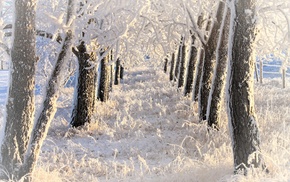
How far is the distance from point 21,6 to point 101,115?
8001mm

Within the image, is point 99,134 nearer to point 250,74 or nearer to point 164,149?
point 164,149

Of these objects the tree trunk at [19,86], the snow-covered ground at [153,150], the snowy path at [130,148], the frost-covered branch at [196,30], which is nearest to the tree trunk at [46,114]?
the tree trunk at [19,86]

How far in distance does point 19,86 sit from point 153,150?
14.0 feet

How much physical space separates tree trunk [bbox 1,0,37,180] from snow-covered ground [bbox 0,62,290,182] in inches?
27.8

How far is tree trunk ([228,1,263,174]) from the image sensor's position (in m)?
5.40

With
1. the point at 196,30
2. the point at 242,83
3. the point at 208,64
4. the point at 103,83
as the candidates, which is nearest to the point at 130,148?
the point at 208,64

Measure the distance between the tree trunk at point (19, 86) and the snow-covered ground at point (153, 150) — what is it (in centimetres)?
71

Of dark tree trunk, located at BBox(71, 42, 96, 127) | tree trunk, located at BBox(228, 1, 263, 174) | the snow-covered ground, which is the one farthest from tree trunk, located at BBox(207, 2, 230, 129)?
tree trunk, located at BBox(228, 1, 263, 174)

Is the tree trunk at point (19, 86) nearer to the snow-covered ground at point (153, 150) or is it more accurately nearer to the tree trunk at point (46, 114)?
the tree trunk at point (46, 114)

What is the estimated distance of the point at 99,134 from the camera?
11.0m

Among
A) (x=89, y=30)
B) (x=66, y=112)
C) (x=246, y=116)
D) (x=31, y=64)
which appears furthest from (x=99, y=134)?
(x=246, y=116)

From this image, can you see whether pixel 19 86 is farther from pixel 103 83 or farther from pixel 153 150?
pixel 103 83

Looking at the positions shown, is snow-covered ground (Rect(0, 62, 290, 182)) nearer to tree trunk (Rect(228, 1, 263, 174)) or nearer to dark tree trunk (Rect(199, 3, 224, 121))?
tree trunk (Rect(228, 1, 263, 174))

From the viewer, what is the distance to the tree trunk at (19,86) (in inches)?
220
